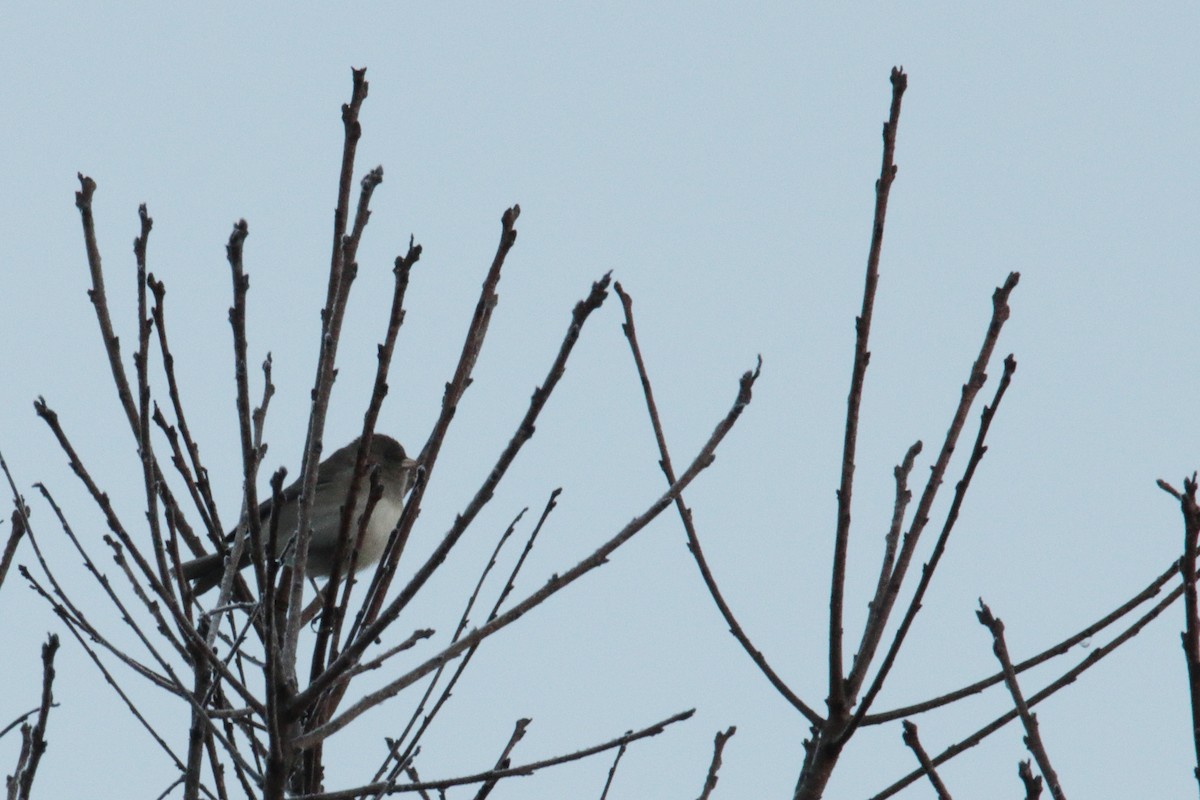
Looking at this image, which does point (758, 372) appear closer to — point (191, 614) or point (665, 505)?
point (665, 505)

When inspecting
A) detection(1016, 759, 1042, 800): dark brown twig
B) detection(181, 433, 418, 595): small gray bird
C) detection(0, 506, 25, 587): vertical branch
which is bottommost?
detection(1016, 759, 1042, 800): dark brown twig

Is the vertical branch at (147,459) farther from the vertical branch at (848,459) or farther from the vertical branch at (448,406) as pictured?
the vertical branch at (848,459)

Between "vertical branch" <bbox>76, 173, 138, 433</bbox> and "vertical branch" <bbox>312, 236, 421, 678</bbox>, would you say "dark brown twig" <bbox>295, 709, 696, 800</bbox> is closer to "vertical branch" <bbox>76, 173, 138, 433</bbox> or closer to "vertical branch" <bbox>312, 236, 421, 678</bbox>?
"vertical branch" <bbox>312, 236, 421, 678</bbox>

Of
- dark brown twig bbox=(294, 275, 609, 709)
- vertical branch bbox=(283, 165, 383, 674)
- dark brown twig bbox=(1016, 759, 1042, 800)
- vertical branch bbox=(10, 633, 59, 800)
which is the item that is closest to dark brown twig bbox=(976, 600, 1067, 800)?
dark brown twig bbox=(1016, 759, 1042, 800)

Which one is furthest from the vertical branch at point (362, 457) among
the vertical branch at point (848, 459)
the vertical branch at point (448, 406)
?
the vertical branch at point (848, 459)

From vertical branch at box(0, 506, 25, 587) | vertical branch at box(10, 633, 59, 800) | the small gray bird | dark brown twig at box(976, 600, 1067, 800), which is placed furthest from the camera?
the small gray bird

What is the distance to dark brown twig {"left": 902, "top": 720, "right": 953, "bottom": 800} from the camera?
1.94 m

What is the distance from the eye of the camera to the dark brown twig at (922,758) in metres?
1.94

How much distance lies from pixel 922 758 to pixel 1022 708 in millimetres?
209

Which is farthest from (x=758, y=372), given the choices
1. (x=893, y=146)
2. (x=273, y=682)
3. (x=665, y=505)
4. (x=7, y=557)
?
(x=7, y=557)

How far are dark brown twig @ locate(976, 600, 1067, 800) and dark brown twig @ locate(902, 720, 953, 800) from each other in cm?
17

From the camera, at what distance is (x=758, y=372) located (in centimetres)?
192

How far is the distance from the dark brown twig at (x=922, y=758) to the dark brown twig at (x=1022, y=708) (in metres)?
0.17

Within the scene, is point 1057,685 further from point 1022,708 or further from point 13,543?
point 13,543
